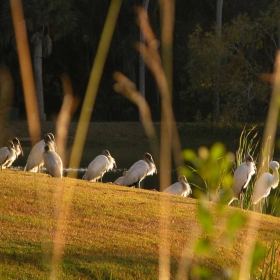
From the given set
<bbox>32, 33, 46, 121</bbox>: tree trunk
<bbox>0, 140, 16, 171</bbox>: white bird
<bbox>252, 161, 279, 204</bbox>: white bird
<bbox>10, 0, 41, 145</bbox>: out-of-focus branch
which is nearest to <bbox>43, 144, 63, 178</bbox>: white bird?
<bbox>0, 140, 16, 171</bbox>: white bird

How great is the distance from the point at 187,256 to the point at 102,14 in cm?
3467

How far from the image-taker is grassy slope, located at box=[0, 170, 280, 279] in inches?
288

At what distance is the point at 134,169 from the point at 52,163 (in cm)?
276

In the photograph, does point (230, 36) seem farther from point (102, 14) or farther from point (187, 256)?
point (187, 256)

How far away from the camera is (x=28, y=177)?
12.4m

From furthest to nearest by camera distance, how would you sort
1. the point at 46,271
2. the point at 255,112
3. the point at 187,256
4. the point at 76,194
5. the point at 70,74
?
the point at 70,74, the point at 255,112, the point at 76,194, the point at 187,256, the point at 46,271

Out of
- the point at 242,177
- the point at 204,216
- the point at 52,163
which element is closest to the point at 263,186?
the point at 242,177

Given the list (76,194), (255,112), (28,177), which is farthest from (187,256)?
(255,112)

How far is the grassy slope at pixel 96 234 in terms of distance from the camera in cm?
730

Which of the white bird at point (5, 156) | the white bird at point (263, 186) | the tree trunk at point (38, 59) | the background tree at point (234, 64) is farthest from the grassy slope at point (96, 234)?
the tree trunk at point (38, 59)

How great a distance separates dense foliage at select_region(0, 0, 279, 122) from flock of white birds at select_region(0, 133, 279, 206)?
18468mm

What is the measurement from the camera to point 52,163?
1365 centimetres

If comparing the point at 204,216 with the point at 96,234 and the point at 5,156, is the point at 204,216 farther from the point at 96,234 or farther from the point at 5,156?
the point at 5,156

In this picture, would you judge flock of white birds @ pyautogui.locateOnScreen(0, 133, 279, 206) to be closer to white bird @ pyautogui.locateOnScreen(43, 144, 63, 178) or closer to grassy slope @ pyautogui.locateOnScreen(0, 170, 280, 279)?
white bird @ pyautogui.locateOnScreen(43, 144, 63, 178)
